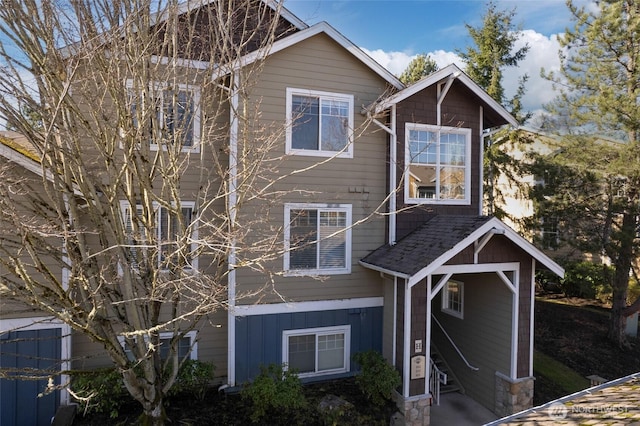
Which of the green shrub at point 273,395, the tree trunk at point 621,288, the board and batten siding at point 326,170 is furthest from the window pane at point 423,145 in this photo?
the tree trunk at point 621,288

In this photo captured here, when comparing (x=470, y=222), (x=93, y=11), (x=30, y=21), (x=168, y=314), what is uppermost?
(x=93, y=11)

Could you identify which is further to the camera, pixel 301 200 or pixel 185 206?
pixel 301 200

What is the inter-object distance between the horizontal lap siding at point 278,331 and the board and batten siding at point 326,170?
1.34 feet

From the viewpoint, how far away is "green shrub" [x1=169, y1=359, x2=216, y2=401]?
8.05 m

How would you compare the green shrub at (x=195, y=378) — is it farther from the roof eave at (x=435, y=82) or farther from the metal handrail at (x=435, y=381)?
the roof eave at (x=435, y=82)

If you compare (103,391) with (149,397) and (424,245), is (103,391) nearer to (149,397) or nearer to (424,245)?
(149,397)

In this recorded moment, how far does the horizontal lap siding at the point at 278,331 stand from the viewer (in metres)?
8.77

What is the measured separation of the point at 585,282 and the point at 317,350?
12301mm

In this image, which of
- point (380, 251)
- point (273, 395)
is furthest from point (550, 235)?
point (273, 395)

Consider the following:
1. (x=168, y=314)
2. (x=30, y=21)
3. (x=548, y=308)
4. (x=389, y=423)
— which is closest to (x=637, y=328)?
(x=548, y=308)

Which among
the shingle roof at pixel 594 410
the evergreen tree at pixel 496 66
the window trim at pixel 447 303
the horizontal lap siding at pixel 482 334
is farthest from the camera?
the evergreen tree at pixel 496 66

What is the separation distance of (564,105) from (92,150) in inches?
551

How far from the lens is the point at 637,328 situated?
14.3 m

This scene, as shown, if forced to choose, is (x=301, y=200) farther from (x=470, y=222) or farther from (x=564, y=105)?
(x=564, y=105)
